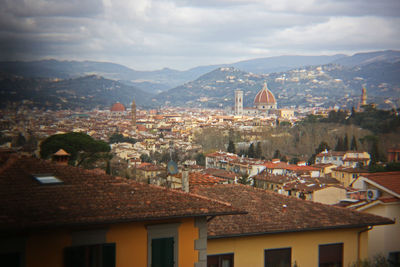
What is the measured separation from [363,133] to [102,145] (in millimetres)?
34025

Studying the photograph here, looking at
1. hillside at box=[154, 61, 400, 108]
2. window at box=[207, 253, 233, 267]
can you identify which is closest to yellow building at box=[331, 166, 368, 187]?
window at box=[207, 253, 233, 267]

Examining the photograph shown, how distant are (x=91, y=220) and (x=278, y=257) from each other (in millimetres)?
2580

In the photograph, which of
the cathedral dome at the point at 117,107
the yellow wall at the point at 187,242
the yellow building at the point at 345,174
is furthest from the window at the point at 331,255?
the cathedral dome at the point at 117,107

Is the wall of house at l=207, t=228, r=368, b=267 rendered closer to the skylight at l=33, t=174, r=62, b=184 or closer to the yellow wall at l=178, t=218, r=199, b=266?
the yellow wall at l=178, t=218, r=199, b=266

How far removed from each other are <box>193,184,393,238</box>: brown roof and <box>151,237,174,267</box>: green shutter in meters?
0.99

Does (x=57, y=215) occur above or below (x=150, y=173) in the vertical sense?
above

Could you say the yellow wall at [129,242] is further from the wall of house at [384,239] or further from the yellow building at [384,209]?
the wall of house at [384,239]

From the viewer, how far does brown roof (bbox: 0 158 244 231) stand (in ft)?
11.0

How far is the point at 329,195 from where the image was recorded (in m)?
18.2

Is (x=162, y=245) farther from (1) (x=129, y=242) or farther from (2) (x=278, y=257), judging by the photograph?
(2) (x=278, y=257)

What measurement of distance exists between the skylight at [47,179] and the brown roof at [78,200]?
33mm

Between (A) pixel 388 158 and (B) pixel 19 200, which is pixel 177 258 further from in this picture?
(A) pixel 388 158

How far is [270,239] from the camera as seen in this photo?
5.28m

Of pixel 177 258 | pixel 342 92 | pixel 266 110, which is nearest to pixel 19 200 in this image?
pixel 177 258
